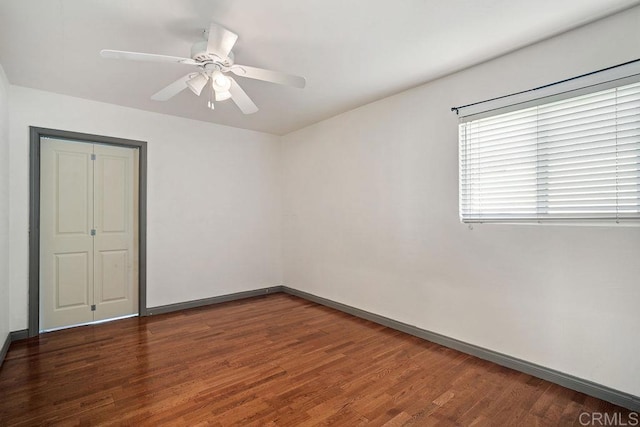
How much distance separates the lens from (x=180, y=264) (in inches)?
170

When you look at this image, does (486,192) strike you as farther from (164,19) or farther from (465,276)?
(164,19)

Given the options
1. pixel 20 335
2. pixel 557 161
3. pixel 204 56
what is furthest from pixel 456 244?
pixel 20 335

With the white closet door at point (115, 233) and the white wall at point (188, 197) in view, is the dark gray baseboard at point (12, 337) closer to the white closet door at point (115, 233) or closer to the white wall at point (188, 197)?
the white wall at point (188, 197)

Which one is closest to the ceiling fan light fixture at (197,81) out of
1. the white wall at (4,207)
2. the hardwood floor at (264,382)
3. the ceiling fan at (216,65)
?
the ceiling fan at (216,65)

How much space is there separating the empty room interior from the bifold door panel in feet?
0.08

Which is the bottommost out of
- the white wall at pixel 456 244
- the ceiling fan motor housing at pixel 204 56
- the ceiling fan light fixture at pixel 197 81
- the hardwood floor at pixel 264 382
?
the hardwood floor at pixel 264 382

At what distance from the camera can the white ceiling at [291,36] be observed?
205cm

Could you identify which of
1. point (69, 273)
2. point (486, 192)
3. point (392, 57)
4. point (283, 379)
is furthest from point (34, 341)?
point (486, 192)

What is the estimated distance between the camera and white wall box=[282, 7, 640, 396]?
2.17 m

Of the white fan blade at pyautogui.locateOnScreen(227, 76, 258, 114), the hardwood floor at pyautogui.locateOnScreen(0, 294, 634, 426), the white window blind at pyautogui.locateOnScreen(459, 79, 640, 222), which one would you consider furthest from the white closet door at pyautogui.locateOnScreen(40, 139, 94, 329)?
the white window blind at pyautogui.locateOnScreen(459, 79, 640, 222)

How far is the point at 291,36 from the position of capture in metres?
2.37

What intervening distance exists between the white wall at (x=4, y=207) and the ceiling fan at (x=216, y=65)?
167 cm

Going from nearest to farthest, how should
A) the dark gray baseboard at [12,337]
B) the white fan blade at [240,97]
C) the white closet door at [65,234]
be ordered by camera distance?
the white fan blade at [240,97] → the dark gray baseboard at [12,337] → the white closet door at [65,234]

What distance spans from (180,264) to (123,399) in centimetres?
227
